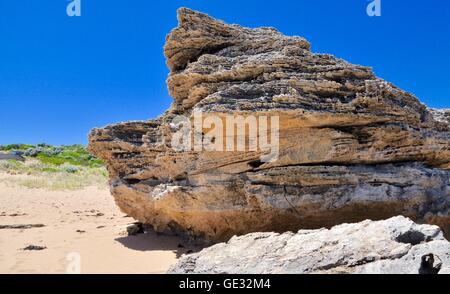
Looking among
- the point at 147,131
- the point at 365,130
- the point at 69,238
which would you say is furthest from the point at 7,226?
the point at 365,130

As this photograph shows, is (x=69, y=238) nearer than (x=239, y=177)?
No

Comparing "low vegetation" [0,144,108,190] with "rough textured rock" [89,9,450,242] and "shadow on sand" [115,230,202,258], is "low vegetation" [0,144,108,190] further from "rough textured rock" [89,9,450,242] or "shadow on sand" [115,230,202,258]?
"rough textured rock" [89,9,450,242]

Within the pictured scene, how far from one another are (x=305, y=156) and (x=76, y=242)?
7259 millimetres

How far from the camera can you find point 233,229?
382 inches

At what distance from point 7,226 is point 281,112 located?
1117cm

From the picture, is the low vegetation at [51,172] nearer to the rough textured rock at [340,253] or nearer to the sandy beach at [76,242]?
the sandy beach at [76,242]

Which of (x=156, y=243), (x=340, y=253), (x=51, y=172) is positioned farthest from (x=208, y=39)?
(x=51, y=172)

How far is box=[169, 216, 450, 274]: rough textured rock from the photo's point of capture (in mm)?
5152

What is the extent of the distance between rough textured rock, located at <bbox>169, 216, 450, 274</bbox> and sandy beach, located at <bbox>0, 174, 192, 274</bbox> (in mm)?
2524

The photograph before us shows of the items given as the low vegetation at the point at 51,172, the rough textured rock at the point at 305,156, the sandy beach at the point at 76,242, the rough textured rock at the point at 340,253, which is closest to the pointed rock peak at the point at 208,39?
the rough textured rock at the point at 305,156

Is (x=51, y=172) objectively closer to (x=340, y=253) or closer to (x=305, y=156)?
(x=305, y=156)

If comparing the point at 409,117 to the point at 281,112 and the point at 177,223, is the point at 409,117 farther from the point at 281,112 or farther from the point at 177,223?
the point at 177,223

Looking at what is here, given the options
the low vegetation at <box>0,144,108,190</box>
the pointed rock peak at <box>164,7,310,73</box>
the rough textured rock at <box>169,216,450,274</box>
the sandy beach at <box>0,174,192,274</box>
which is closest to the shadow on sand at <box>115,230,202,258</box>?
the sandy beach at <box>0,174,192,274</box>

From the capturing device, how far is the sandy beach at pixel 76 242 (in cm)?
884
